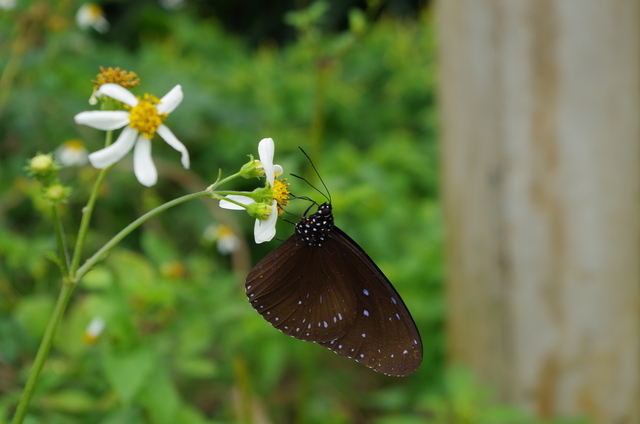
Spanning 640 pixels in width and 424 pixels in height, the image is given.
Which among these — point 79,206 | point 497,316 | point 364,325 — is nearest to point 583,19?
point 497,316

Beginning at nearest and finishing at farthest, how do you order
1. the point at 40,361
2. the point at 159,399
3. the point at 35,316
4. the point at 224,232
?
1. the point at 40,361
2. the point at 159,399
3. the point at 35,316
4. the point at 224,232

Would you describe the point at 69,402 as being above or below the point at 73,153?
below

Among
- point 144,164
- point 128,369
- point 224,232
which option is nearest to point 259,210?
point 144,164

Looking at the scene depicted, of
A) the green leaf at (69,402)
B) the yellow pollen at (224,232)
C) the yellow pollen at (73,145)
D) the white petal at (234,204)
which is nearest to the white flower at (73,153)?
the yellow pollen at (73,145)

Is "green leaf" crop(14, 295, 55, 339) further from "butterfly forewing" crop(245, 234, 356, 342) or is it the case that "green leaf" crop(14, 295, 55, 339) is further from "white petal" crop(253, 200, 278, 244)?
"white petal" crop(253, 200, 278, 244)

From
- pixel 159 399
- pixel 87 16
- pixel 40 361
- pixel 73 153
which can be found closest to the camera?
pixel 40 361

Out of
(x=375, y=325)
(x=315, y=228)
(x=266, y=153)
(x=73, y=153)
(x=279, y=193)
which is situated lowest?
(x=73, y=153)

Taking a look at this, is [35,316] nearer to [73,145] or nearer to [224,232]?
[224,232]

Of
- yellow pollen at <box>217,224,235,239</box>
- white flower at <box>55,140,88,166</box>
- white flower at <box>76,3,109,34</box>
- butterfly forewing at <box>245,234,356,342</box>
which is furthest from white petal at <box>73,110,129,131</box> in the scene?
white flower at <box>76,3,109,34</box>
